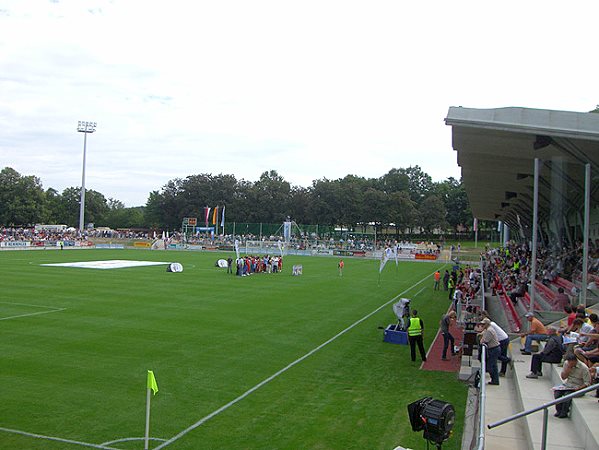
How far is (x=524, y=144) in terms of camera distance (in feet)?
45.8

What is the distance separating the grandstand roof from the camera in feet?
38.3

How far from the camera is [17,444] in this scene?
825cm

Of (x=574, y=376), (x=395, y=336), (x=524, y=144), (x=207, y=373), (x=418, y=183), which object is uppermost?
(x=418, y=183)

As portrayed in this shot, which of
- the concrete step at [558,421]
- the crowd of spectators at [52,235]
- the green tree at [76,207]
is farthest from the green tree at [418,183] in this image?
the concrete step at [558,421]

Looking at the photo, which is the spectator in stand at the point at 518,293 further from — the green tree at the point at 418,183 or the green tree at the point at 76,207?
the green tree at the point at 76,207

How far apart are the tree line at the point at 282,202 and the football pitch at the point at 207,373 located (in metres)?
76.5

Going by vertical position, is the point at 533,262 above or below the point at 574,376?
above

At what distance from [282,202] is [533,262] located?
91037mm

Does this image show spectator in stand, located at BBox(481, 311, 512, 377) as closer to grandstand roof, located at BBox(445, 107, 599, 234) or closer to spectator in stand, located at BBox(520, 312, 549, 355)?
spectator in stand, located at BBox(520, 312, 549, 355)

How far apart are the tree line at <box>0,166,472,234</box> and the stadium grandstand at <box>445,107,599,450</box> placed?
7368 cm

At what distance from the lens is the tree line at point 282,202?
100375 mm

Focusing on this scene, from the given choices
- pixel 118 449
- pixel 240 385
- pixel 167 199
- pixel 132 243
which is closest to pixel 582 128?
pixel 240 385

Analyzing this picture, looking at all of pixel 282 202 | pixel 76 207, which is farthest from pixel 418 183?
pixel 76 207

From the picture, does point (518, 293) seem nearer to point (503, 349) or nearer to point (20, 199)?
point (503, 349)
